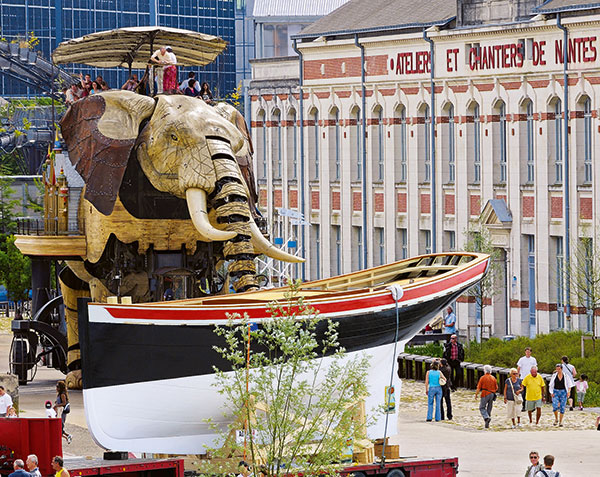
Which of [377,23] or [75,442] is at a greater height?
[377,23]

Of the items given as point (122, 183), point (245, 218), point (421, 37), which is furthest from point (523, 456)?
point (421, 37)

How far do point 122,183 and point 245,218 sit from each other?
3.13m

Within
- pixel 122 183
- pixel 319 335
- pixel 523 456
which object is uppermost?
pixel 122 183

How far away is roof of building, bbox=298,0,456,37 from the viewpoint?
200 feet

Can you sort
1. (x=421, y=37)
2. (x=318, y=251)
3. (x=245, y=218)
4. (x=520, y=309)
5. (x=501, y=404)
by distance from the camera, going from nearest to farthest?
(x=245, y=218) < (x=501, y=404) < (x=520, y=309) < (x=421, y=37) < (x=318, y=251)

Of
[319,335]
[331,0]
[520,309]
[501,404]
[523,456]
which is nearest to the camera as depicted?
[319,335]

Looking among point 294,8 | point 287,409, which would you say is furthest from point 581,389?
point 294,8

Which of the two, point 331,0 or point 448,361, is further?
point 331,0

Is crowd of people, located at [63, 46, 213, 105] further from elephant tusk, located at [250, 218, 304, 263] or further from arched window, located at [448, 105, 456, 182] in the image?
arched window, located at [448, 105, 456, 182]

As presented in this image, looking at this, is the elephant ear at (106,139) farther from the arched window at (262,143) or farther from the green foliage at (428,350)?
the arched window at (262,143)

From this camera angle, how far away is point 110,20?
468 ft

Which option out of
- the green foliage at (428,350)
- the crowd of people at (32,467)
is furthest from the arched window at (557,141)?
the crowd of people at (32,467)

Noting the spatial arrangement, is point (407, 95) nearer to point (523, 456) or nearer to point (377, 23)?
point (377, 23)

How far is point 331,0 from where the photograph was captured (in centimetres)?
9619
